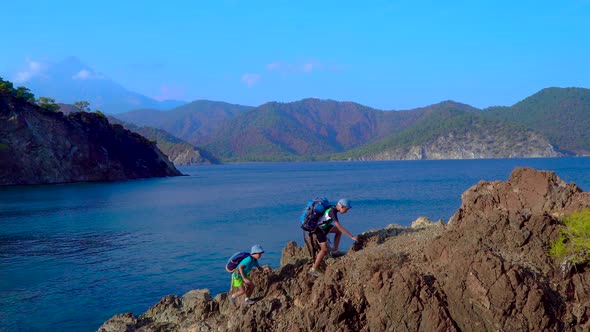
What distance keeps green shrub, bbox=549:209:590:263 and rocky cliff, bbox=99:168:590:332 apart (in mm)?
128

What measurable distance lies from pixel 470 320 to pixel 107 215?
38029 millimetres

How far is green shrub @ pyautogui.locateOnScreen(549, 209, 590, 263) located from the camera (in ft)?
32.6

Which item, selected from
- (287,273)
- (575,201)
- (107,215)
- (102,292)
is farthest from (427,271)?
(107,215)

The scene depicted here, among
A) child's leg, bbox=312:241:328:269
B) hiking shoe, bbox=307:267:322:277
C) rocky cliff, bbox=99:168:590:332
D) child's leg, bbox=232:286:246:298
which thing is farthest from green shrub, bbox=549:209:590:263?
child's leg, bbox=232:286:246:298

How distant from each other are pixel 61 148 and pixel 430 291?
89516 mm

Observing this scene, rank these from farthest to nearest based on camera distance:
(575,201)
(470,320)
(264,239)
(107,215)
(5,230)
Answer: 1. (107,215)
2. (5,230)
3. (264,239)
4. (575,201)
5. (470,320)

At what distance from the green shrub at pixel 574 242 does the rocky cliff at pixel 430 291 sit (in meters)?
0.13

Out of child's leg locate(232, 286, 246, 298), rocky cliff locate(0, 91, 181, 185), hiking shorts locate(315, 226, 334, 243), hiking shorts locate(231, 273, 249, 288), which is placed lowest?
child's leg locate(232, 286, 246, 298)

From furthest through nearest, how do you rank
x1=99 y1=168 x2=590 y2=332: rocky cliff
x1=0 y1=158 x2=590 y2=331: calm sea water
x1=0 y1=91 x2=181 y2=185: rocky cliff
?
x1=0 y1=91 x2=181 y2=185: rocky cliff, x1=0 y1=158 x2=590 y2=331: calm sea water, x1=99 y1=168 x2=590 y2=332: rocky cliff

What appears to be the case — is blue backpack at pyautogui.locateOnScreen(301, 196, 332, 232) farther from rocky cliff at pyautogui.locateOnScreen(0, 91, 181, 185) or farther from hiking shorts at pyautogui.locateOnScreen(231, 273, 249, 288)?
rocky cliff at pyautogui.locateOnScreen(0, 91, 181, 185)

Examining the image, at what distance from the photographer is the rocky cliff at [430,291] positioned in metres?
8.82

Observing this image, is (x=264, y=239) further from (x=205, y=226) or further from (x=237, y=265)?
(x=237, y=265)

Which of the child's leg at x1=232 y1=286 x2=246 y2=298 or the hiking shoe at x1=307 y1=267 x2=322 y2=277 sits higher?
the hiking shoe at x1=307 y1=267 x2=322 y2=277

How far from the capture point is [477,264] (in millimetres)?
9172
